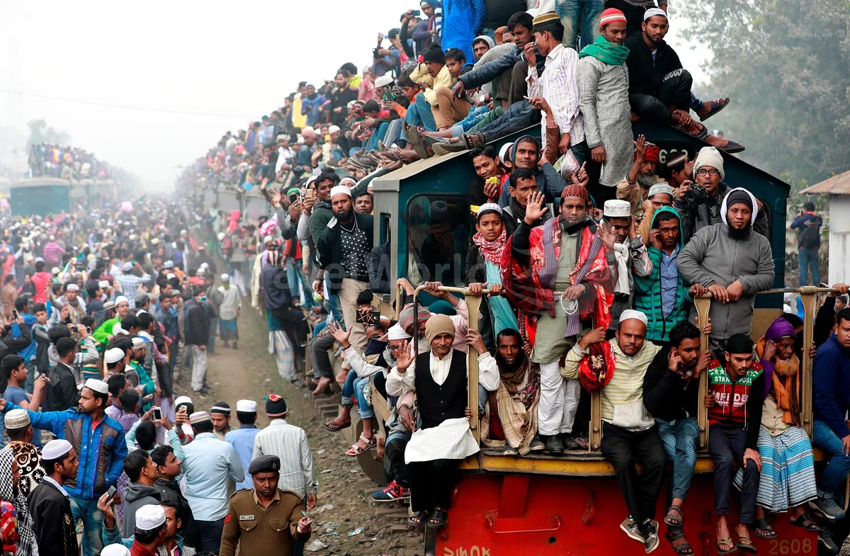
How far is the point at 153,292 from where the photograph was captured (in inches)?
735

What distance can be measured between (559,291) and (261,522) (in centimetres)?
258

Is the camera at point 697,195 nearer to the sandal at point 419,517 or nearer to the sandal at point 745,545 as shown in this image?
the sandal at point 745,545

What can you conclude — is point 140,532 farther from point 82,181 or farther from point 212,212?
point 82,181

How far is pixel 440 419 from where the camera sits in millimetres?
5902

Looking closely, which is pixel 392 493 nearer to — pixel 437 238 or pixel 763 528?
pixel 437 238

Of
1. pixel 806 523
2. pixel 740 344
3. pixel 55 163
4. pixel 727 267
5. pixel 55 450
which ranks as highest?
pixel 55 163

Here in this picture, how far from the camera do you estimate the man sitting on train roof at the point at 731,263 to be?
5965 mm

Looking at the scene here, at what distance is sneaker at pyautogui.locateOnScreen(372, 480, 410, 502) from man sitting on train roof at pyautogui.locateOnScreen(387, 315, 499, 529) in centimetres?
265

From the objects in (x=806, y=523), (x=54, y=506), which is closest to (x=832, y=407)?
(x=806, y=523)

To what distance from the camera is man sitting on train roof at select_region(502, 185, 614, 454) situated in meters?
5.87

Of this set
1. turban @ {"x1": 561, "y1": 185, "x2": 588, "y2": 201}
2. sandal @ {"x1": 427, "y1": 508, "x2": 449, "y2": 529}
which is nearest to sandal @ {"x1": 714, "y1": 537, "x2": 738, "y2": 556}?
sandal @ {"x1": 427, "y1": 508, "x2": 449, "y2": 529}

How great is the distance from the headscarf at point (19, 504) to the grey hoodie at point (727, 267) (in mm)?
4551

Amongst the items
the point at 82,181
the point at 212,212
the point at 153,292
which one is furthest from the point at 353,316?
the point at 82,181

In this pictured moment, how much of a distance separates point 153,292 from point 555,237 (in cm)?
1431
